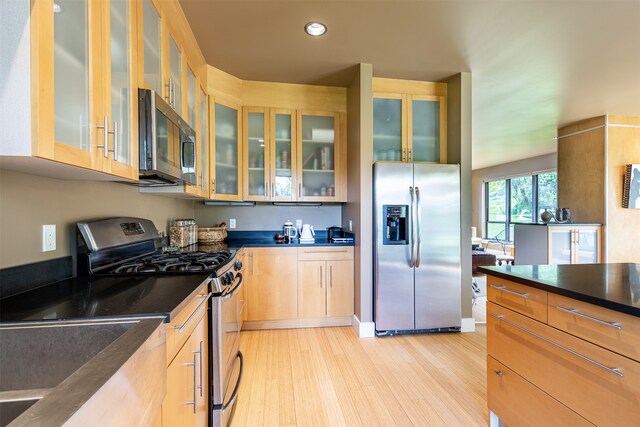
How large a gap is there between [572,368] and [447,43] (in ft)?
8.05

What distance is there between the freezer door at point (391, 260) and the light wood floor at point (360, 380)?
23cm

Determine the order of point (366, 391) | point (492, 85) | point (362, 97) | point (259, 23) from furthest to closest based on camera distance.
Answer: point (492, 85) → point (362, 97) → point (259, 23) → point (366, 391)

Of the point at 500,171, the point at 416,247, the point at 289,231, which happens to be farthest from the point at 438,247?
the point at 500,171

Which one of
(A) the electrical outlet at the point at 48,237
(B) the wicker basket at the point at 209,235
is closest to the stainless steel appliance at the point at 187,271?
(A) the electrical outlet at the point at 48,237

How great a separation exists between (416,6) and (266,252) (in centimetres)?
239

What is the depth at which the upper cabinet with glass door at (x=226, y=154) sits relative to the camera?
292 centimetres

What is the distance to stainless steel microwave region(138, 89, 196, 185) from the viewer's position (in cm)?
138

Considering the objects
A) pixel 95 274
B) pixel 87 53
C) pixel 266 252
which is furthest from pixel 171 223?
pixel 87 53

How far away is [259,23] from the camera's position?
217cm

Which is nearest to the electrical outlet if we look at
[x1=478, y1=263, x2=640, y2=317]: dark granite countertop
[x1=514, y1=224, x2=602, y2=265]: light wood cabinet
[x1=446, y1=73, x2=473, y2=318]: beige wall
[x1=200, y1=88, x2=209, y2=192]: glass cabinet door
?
[x1=200, y1=88, x2=209, y2=192]: glass cabinet door

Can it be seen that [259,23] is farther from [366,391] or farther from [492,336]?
[366,391]

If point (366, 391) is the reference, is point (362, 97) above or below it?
above

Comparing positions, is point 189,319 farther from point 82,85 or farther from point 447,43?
point 447,43

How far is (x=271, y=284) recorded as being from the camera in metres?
2.91
